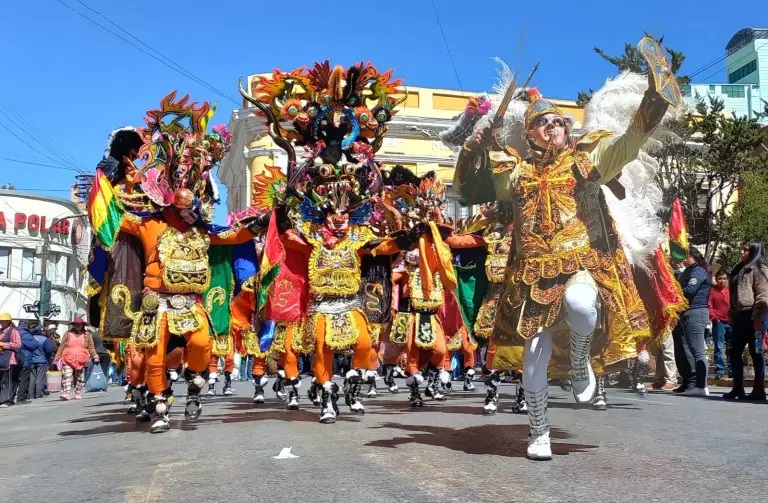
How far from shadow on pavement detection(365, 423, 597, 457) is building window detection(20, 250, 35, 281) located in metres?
44.0

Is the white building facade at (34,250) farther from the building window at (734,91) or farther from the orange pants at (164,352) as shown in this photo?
the building window at (734,91)

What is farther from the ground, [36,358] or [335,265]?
[335,265]

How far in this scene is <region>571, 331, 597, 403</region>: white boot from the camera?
5.13 m

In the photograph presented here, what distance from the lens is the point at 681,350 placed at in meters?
11.7

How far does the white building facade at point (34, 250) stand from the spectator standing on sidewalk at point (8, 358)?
29466 millimetres

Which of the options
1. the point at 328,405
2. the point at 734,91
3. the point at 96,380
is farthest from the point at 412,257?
the point at 734,91

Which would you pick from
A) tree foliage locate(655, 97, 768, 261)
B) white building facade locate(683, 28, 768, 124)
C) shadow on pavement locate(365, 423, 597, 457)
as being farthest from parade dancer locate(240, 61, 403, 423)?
white building facade locate(683, 28, 768, 124)

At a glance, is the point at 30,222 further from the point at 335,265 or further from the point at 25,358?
the point at 335,265

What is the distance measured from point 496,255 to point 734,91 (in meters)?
61.9

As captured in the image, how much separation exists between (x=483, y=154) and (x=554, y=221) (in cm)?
135

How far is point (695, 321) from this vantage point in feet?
36.8

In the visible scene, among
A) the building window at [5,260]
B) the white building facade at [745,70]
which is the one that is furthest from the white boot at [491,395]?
the white building facade at [745,70]

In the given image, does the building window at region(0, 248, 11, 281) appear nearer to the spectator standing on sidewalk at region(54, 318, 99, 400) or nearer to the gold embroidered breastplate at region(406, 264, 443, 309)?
the spectator standing on sidewalk at region(54, 318, 99, 400)

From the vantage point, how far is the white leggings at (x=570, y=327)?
500 centimetres
